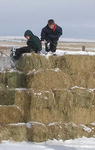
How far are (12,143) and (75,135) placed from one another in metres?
1.50

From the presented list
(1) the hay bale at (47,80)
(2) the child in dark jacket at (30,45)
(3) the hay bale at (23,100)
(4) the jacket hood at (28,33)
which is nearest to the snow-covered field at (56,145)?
(3) the hay bale at (23,100)

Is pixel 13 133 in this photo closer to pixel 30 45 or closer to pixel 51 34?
pixel 30 45

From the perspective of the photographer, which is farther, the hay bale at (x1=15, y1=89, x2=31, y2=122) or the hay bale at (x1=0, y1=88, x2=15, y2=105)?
the hay bale at (x1=0, y1=88, x2=15, y2=105)

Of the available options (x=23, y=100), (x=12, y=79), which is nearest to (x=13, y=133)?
(x=23, y=100)

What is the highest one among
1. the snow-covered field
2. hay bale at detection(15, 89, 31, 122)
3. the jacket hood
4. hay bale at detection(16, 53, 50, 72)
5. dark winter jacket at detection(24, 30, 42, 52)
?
the jacket hood

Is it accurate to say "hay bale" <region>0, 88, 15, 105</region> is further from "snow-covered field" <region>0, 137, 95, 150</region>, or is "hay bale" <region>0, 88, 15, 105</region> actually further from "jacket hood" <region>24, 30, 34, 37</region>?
"jacket hood" <region>24, 30, 34, 37</region>

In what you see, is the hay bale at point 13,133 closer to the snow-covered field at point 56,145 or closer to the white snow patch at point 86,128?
the snow-covered field at point 56,145

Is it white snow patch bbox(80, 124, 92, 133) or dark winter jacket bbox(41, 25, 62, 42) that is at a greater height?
dark winter jacket bbox(41, 25, 62, 42)

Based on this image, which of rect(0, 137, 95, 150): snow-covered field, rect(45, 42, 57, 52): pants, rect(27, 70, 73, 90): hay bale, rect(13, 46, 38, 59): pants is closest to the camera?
rect(0, 137, 95, 150): snow-covered field

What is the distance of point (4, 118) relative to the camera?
11.5 metres

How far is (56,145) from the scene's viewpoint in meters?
11.0

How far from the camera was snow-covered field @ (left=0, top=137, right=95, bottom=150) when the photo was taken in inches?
422

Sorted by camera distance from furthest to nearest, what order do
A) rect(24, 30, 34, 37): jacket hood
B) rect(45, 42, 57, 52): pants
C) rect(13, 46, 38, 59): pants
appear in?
rect(45, 42, 57, 52): pants, rect(13, 46, 38, 59): pants, rect(24, 30, 34, 37): jacket hood

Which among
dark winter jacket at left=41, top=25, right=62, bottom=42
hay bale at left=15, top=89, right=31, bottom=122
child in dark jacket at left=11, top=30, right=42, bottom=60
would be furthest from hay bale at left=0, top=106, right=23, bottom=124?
dark winter jacket at left=41, top=25, right=62, bottom=42
